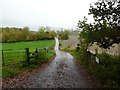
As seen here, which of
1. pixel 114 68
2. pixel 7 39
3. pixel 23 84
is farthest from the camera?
pixel 7 39

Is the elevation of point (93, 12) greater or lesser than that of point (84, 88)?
greater

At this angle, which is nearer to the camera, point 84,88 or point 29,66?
point 84,88

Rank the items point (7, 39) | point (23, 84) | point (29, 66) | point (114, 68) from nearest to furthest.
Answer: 1. point (114, 68)
2. point (23, 84)
3. point (29, 66)
4. point (7, 39)

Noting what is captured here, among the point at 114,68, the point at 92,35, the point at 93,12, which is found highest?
the point at 93,12

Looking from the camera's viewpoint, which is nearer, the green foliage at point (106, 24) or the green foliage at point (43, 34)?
the green foliage at point (106, 24)

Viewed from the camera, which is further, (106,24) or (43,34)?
(43,34)

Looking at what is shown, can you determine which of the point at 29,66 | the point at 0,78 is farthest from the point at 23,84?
the point at 29,66

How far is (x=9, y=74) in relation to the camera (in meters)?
15.1

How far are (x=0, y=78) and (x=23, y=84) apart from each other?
254 centimetres

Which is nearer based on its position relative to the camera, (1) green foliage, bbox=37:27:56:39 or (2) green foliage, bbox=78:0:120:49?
(2) green foliage, bbox=78:0:120:49

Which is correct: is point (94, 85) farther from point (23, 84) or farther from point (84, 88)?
point (23, 84)

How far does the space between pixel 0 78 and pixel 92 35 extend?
5974 millimetres

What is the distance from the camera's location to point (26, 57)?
66.2 ft

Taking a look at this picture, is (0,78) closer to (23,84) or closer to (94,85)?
(23,84)
